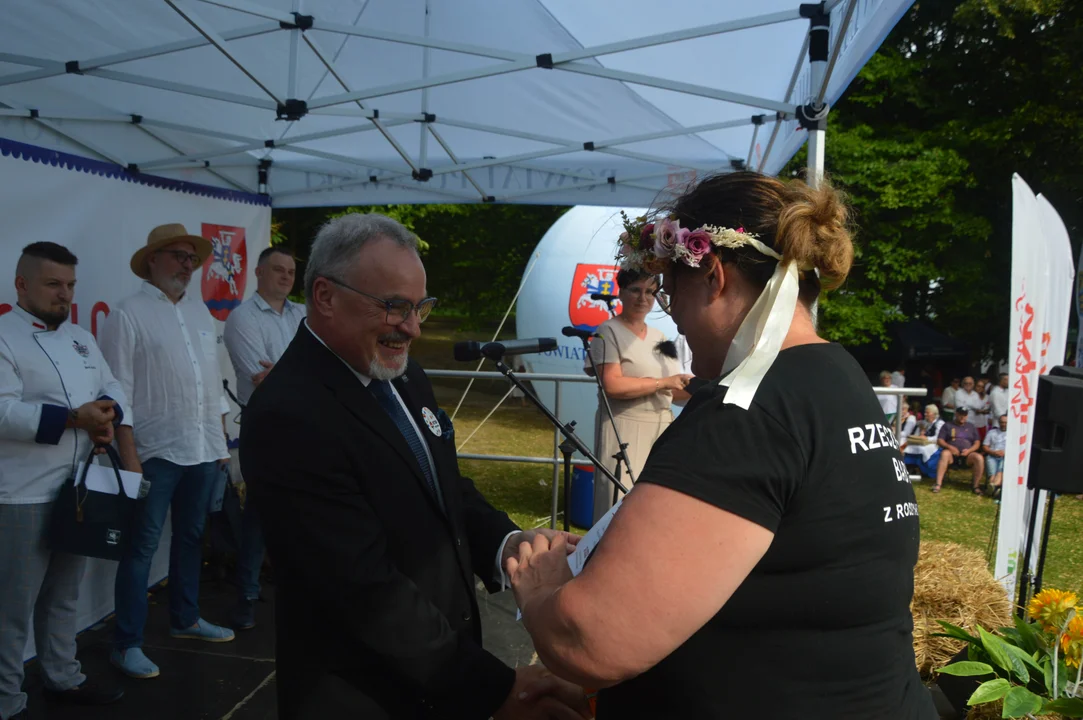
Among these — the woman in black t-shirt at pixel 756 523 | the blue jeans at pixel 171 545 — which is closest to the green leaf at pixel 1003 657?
the woman in black t-shirt at pixel 756 523

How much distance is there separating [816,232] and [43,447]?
3.59m

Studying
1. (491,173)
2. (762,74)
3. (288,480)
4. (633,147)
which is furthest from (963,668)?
(491,173)

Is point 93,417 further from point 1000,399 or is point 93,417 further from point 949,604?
point 1000,399

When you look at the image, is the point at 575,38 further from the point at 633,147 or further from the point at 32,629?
the point at 32,629

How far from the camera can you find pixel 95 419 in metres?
3.71

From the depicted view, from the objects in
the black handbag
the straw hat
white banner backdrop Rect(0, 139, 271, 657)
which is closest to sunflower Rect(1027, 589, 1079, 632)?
the black handbag

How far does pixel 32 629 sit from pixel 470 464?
7657 mm

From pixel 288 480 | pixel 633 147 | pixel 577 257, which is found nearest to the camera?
pixel 288 480

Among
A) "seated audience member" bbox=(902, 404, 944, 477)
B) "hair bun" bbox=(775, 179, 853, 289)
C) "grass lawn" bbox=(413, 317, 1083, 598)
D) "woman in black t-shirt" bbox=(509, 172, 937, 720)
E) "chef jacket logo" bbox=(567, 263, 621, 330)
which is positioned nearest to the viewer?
"woman in black t-shirt" bbox=(509, 172, 937, 720)

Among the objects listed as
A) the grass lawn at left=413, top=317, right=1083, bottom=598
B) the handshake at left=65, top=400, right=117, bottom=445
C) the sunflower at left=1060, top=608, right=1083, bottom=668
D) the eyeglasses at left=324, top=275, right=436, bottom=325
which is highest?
the eyeglasses at left=324, top=275, right=436, bottom=325

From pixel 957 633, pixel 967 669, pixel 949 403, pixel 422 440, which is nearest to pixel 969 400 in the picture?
pixel 949 403

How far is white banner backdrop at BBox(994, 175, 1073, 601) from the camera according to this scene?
4.19 meters

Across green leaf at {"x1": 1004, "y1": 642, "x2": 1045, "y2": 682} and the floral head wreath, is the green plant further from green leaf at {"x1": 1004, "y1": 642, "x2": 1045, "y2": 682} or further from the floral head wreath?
the floral head wreath

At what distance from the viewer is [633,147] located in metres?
6.49
